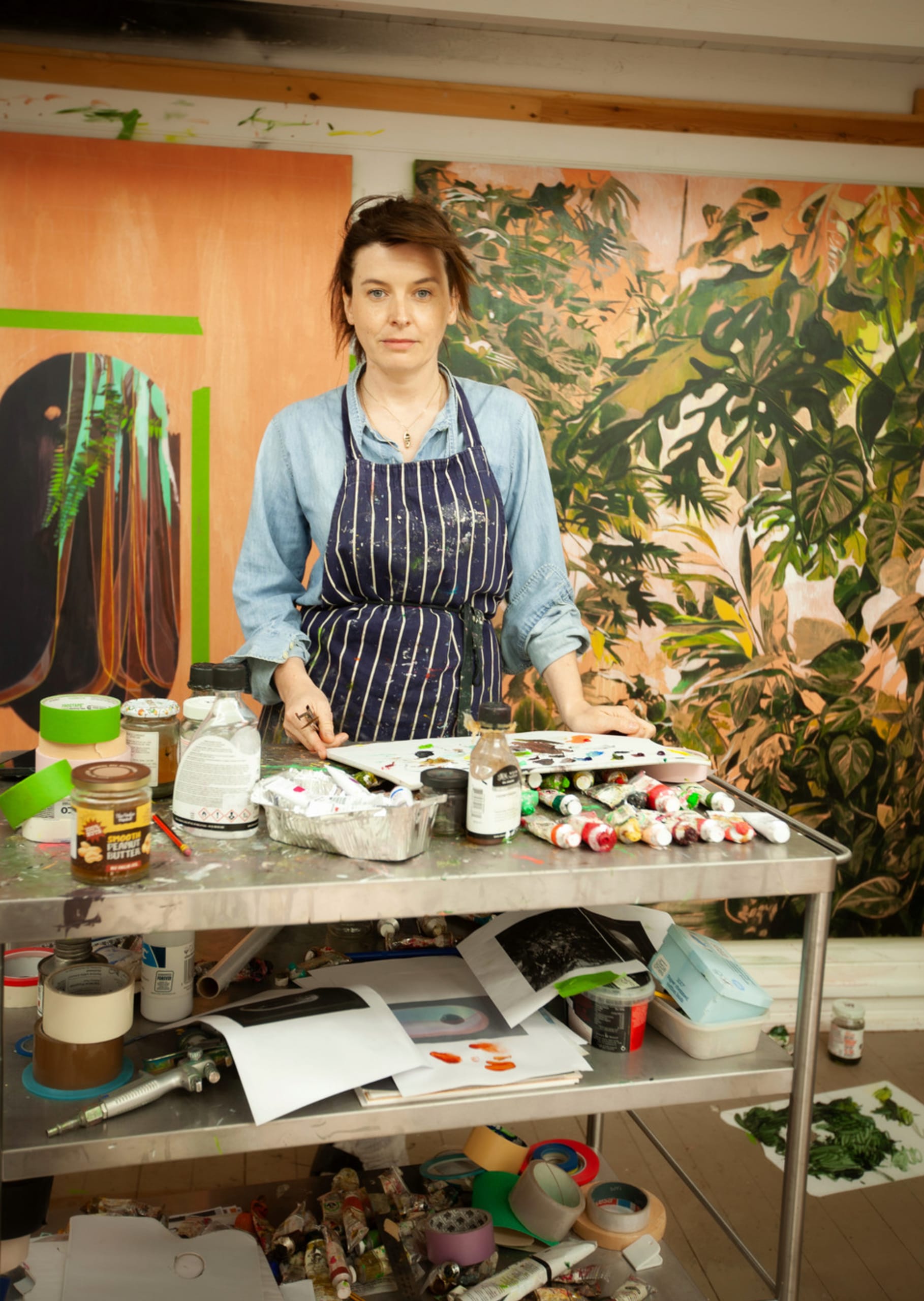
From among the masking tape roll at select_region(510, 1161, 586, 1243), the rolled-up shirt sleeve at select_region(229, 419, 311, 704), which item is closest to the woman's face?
the rolled-up shirt sleeve at select_region(229, 419, 311, 704)

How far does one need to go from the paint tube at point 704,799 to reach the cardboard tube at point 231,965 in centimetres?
61

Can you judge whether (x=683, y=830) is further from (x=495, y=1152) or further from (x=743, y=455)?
(x=743, y=455)

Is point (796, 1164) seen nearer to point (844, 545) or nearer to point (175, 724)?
point (175, 724)

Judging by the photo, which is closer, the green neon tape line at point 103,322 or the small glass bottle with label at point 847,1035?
the green neon tape line at point 103,322

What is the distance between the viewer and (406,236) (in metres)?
1.82

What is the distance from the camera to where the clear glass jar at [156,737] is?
4.54 ft

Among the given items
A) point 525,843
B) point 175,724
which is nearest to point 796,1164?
point 525,843

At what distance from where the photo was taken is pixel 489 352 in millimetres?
2961

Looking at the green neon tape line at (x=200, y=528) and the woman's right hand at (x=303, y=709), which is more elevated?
the green neon tape line at (x=200, y=528)

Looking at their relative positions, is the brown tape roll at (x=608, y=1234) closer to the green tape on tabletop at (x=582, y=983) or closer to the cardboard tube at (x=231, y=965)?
the green tape on tabletop at (x=582, y=983)

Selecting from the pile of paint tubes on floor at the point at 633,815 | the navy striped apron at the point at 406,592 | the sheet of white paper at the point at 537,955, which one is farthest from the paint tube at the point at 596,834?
the navy striped apron at the point at 406,592

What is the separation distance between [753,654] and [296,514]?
175 cm

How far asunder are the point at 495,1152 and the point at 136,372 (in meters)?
2.07

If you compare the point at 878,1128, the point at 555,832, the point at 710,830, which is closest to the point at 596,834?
the point at 555,832
